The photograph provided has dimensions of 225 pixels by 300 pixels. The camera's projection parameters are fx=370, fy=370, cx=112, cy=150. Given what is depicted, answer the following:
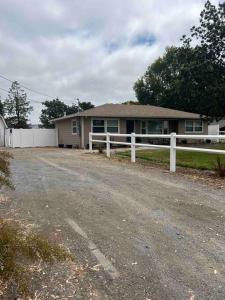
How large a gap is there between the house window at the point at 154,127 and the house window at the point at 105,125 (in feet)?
9.48

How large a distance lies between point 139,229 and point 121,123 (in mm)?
25246

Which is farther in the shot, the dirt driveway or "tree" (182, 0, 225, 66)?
"tree" (182, 0, 225, 66)

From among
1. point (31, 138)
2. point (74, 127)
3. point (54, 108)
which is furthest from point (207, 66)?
point (54, 108)

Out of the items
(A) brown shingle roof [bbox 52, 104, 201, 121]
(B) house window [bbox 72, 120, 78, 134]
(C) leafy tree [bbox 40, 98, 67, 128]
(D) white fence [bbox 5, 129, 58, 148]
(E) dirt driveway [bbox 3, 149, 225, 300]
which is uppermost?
(C) leafy tree [bbox 40, 98, 67, 128]

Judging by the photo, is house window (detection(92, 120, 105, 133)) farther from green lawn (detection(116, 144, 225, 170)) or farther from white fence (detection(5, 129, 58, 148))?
green lawn (detection(116, 144, 225, 170))

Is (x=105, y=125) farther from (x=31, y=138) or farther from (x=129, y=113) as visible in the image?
(x=31, y=138)

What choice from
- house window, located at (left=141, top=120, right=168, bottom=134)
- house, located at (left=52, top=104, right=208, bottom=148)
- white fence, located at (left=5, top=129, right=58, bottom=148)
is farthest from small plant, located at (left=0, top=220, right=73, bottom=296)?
white fence, located at (left=5, top=129, right=58, bottom=148)

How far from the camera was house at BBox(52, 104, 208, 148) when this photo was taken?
95.0ft

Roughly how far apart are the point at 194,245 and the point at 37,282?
2129mm

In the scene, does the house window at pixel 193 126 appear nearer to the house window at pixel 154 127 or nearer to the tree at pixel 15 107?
the house window at pixel 154 127

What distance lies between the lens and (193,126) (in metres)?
34.5

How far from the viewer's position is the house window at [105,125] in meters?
29.3

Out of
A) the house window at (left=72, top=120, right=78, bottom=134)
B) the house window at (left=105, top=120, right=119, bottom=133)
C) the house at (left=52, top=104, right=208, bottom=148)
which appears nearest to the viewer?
the house at (left=52, top=104, right=208, bottom=148)

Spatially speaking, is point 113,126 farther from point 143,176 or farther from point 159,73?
point 159,73
